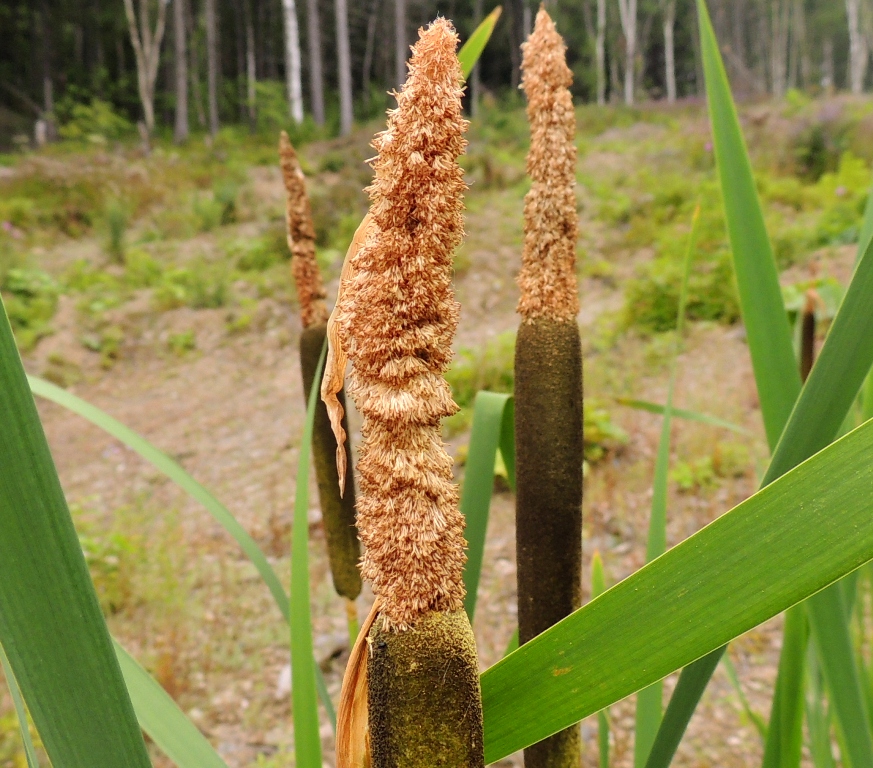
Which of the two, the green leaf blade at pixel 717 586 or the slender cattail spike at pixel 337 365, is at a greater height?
the slender cattail spike at pixel 337 365

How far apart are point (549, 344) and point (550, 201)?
0.31 feet

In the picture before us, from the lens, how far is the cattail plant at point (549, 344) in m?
0.46

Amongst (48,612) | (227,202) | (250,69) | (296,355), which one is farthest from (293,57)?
(48,612)

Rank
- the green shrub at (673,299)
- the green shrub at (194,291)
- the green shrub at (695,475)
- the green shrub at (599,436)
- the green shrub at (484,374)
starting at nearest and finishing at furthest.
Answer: the green shrub at (695,475) < the green shrub at (599,436) < the green shrub at (484,374) < the green shrub at (673,299) < the green shrub at (194,291)

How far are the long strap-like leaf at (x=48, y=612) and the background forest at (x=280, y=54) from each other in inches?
446

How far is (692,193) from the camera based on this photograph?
627cm

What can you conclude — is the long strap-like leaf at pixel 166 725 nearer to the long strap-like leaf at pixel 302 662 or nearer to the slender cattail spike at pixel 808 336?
the long strap-like leaf at pixel 302 662

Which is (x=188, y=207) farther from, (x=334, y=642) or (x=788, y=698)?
(x=788, y=698)

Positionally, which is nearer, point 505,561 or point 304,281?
point 304,281

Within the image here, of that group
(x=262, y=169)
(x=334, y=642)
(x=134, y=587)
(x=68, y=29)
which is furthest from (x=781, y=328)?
(x=68, y=29)

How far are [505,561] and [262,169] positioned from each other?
800 centimetres

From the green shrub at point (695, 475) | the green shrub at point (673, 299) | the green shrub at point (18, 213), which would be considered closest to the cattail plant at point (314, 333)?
the green shrub at point (695, 475)

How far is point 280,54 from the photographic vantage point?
62.3 ft

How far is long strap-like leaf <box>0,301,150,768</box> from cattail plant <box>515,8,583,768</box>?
0.29 metres
